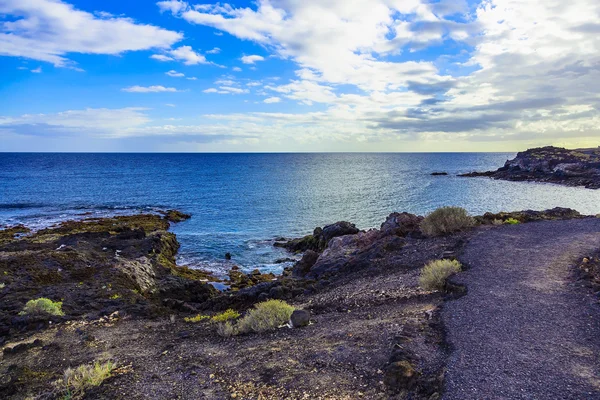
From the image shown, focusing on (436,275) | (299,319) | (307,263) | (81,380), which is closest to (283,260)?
(307,263)

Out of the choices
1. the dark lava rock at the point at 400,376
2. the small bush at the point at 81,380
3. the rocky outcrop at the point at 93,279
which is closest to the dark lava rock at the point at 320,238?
the rocky outcrop at the point at 93,279

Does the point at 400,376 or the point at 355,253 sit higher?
the point at 400,376

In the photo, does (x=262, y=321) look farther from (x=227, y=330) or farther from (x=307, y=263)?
(x=307, y=263)

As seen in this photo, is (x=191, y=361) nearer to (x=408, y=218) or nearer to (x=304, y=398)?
(x=304, y=398)

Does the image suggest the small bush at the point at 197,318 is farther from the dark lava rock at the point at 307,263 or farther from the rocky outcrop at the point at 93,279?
the dark lava rock at the point at 307,263

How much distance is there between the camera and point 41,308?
13.9 meters

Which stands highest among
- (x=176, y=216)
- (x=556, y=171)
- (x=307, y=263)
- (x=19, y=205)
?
(x=556, y=171)

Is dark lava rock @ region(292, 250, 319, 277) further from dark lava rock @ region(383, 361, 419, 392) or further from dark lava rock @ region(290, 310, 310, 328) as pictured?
dark lava rock @ region(383, 361, 419, 392)

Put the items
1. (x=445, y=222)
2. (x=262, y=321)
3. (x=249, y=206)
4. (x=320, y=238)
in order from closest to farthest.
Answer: (x=262, y=321)
(x=445, y=222)
(x=320, y=238)
(x=249, y=206)

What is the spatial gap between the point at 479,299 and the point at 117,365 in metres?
9.63

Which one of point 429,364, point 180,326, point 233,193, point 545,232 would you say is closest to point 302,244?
point 545,232

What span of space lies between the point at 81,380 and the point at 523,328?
9.88 m

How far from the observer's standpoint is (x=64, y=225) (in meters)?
42.2

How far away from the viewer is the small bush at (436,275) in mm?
12680
